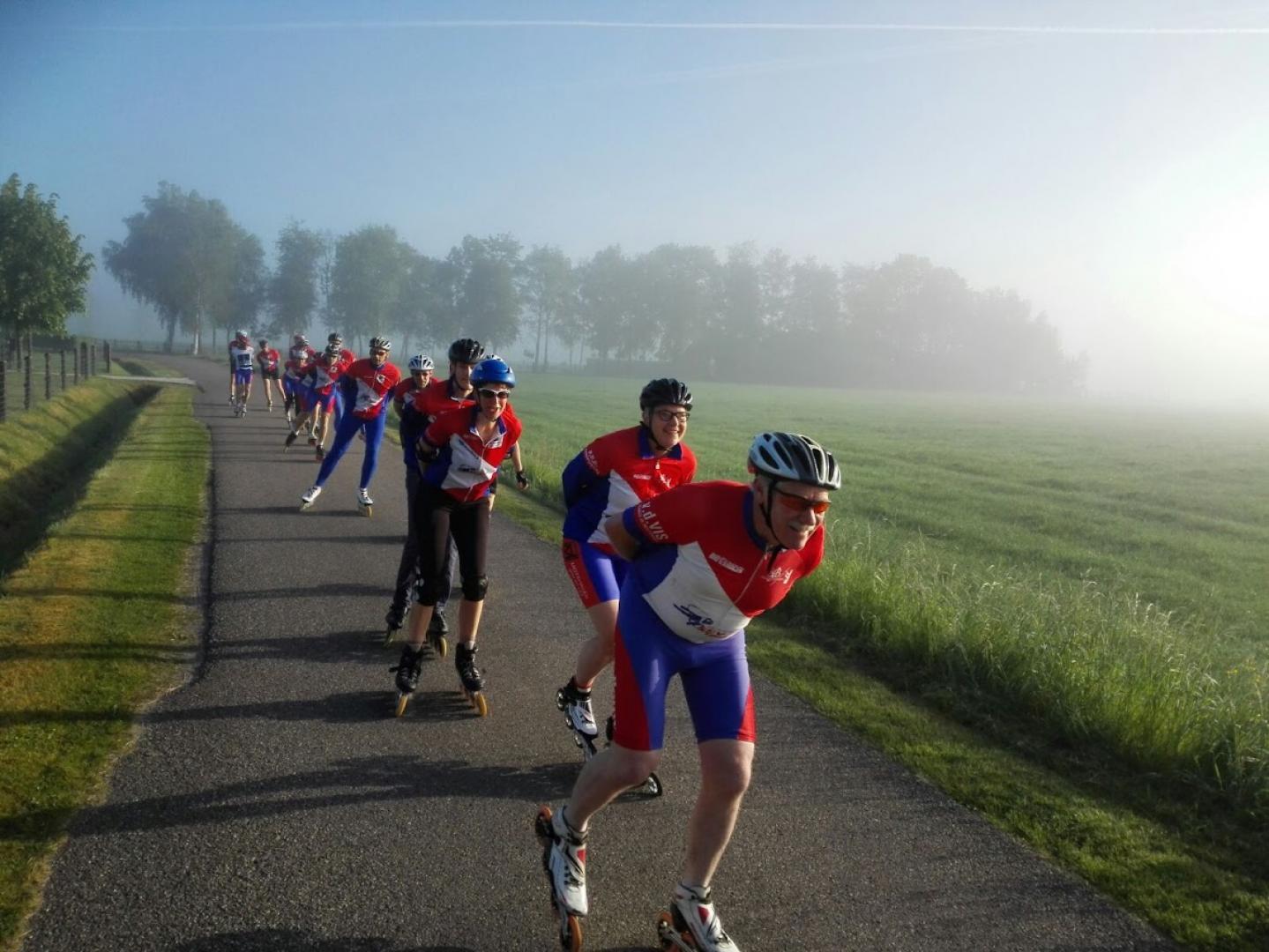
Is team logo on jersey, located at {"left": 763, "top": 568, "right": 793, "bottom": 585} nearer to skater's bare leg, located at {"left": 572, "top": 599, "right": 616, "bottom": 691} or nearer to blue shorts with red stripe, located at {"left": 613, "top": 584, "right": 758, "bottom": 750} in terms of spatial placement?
blue shorts with red stripe, located at {"left": 613, "top": 584, "right": 758, "bottom": 750}

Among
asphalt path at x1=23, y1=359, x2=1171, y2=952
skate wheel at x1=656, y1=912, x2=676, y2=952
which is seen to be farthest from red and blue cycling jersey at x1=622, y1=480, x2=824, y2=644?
asphalt path at x1=23, y1=359, x2=1171, y2=952

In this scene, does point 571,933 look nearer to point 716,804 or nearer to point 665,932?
point 665,932

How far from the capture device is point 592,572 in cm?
584

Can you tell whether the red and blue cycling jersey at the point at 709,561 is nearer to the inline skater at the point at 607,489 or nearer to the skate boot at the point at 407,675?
the inline skater at the point at 607,489

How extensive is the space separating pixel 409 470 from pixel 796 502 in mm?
6178

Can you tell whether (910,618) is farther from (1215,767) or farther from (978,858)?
(978,858)

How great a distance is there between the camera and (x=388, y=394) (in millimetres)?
12820

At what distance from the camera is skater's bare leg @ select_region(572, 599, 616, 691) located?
5691mm

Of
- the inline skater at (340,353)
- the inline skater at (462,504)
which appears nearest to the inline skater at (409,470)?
the inline skater at (462,504)

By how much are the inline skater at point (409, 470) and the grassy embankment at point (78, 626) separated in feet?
5.10

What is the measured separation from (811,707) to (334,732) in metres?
3.32

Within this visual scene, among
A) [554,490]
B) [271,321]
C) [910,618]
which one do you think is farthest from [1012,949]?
[271,321]

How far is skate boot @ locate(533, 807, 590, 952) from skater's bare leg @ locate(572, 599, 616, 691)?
1.58 meters

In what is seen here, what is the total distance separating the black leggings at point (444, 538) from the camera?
6.48 m
